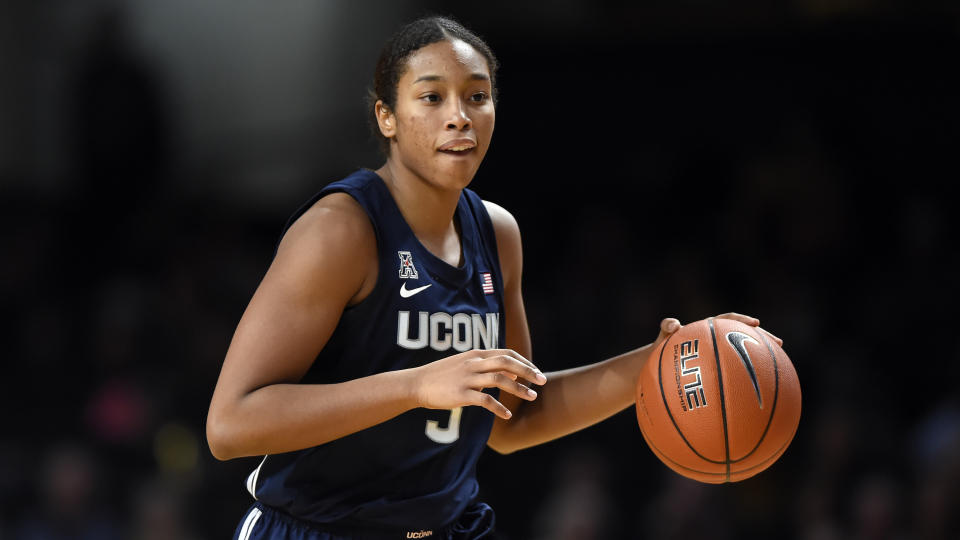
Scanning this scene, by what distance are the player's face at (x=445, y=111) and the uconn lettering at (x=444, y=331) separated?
0.29 m

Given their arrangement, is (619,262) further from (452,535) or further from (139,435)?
(452,535)

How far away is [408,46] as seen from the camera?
2.41 meters

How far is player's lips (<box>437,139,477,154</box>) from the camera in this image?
2.36 m

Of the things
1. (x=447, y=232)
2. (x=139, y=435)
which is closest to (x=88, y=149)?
(x=139, y=435)

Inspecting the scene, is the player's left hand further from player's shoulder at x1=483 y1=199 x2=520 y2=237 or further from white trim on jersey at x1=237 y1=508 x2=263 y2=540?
white trim on jersey at x1=237 y1=508 x2=263 y2=540

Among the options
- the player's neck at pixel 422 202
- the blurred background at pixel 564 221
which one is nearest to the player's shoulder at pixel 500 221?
the player's neck at pixel 422 202

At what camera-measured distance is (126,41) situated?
7.65m

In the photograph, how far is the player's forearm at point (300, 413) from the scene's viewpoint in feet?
6.91

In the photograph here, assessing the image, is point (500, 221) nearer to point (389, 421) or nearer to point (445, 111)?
point (445, 111)

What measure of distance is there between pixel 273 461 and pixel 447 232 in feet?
2.14

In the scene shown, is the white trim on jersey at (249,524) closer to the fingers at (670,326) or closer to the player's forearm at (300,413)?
the player's forearm at (300,413)

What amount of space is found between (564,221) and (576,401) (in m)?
4.29

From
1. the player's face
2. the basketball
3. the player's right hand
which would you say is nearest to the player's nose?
the player's face

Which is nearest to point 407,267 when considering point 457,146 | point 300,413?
point 457,146
